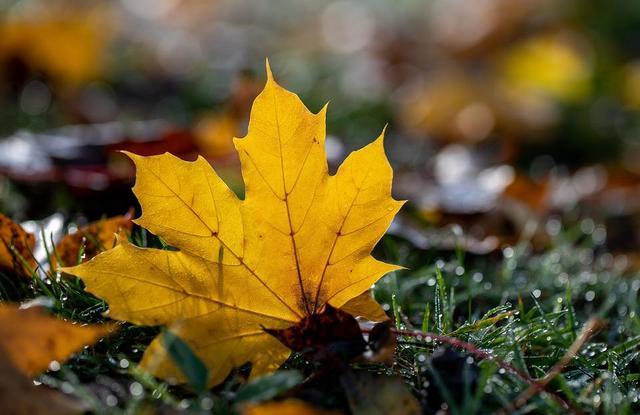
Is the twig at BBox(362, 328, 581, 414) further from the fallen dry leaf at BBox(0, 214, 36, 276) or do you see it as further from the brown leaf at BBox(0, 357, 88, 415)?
the fallen dry leaf at BBox(0, 214, 36, 276)

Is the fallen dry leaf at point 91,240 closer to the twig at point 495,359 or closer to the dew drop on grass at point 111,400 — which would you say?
the dew drop on grass at point 111,400

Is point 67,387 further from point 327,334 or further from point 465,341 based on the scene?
point 465,341

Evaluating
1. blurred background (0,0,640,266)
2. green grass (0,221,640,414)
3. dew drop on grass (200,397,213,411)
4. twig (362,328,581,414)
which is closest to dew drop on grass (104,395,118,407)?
green grass (0,221,640,414)

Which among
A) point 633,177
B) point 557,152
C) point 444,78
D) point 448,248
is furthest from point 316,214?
point 444,78

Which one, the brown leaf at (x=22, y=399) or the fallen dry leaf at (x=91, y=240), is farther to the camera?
the fallen dry leaf at (x=91, y=240)

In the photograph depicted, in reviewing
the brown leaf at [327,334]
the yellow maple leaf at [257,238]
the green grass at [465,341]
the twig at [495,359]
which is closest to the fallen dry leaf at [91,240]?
the green grass at [465,341]

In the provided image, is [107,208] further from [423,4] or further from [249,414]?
[423,4]
